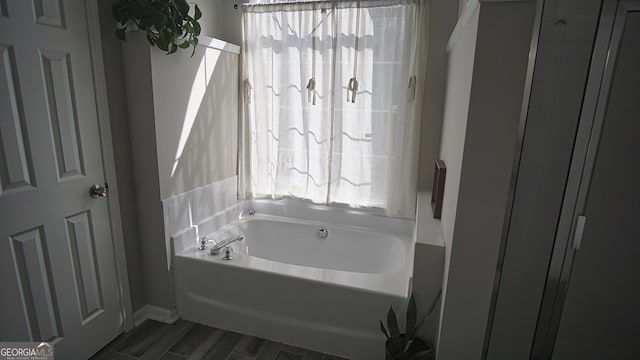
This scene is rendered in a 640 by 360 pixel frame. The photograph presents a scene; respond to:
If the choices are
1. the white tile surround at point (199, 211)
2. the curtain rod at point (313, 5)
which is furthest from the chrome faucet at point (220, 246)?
the curtain rod at point (313, 5)

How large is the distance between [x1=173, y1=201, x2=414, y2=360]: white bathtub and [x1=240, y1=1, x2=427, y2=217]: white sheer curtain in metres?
0.29

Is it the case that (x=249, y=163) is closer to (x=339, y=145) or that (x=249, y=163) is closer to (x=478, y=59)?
(x=339, y=145)

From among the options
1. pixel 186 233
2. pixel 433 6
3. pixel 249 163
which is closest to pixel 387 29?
pixel 433 6

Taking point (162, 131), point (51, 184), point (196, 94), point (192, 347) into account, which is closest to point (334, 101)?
point (196, 94)

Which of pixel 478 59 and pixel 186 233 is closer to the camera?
pixel 478 59

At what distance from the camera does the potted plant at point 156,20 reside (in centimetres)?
172

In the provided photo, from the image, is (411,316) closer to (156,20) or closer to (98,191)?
(98,191)

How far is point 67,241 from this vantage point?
1.66 metres

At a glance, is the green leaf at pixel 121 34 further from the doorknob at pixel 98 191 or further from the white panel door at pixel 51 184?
the doorknob at pixel 98 191

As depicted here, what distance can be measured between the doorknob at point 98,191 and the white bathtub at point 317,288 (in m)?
0.54

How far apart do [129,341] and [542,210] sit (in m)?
2.24

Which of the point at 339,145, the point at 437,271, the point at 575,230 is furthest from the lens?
the point at 339,145

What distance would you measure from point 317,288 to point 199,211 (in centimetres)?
105

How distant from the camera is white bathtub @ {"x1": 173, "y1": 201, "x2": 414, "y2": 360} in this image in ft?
5.87
